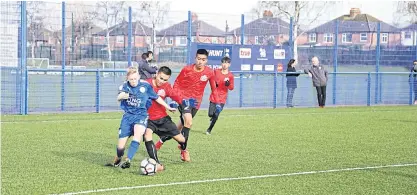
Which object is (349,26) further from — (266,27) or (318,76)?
(318,76)

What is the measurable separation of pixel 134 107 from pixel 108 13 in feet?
43.2

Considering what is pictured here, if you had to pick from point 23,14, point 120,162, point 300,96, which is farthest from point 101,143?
point 300,96

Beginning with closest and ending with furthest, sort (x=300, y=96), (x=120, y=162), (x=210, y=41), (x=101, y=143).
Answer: (x=120, y=162) → (x=101, y=143) → (x=210, y=41) → (x=300, y=96)

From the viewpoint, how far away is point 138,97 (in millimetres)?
10008

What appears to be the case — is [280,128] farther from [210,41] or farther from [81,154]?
[210,41]

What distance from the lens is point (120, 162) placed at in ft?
33.0

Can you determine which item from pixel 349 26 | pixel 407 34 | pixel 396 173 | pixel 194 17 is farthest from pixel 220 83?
pixel 407 34

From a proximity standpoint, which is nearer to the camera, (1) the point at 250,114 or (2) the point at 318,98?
(1) the point at 250,114

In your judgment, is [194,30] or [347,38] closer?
[194,30]

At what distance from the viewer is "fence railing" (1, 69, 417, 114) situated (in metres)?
20.9

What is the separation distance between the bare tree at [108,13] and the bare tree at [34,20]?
6.47 ft

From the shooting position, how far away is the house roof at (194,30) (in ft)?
78.9

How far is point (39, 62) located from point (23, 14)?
10.2 ft

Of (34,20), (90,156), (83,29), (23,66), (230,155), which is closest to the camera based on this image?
(90,156)
